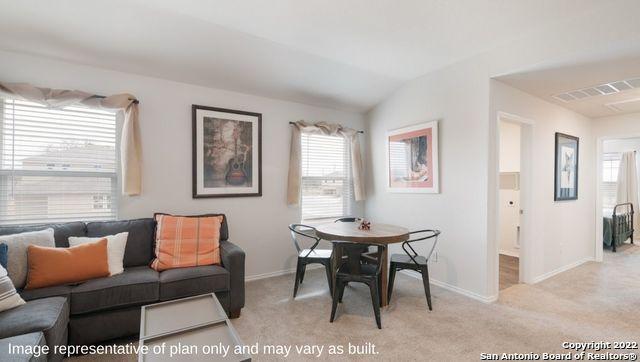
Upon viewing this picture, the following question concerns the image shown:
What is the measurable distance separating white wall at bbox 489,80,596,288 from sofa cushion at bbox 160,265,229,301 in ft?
9.02

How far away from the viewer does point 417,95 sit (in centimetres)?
384

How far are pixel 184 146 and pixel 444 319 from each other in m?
3.26

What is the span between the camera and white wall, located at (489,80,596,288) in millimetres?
3451

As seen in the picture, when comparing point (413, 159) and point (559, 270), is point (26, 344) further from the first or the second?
point (559, 270)

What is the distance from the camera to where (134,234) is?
9.20 feet

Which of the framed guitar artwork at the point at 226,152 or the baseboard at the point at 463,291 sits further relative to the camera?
the framed guitar artwork at the point at 226,152

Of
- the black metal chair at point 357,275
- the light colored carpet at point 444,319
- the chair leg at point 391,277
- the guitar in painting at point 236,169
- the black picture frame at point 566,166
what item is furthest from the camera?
the black picture frame at point 566,166

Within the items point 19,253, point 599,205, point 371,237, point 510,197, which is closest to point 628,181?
point 599,205

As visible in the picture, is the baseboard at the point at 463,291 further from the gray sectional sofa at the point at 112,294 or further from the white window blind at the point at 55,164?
the white window blind at the point at 55,164

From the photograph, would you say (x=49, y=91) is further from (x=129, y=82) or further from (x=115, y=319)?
(x=115, y=319)

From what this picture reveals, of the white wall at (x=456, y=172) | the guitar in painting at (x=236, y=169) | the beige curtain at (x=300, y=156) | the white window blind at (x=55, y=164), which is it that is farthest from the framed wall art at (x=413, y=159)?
the white window blind at (x=55, y=164)

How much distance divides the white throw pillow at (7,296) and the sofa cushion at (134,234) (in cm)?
83

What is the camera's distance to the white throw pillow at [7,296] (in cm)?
175

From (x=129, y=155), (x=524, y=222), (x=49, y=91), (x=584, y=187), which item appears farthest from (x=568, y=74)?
A: (x=49, y=91)
